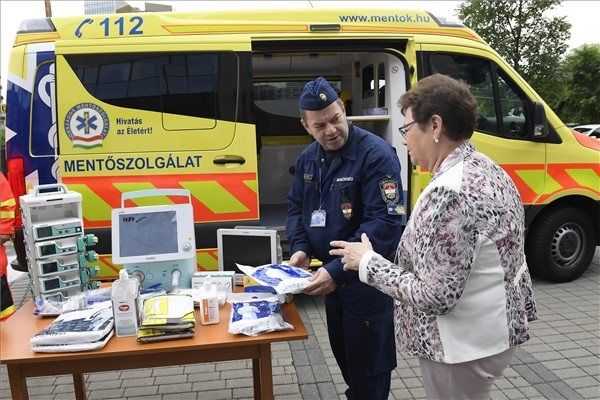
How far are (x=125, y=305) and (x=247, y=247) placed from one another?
0.76 meters

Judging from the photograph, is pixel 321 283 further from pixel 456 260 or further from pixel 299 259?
pixel 456 260

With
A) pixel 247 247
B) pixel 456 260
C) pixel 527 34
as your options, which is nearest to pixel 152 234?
pixel 247 247

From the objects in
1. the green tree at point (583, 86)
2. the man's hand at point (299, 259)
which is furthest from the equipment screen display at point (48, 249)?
the green tree at point (583, 86)

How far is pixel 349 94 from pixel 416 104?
4.96m

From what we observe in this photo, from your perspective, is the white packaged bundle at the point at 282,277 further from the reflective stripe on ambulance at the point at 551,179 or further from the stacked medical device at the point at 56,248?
the reflective stripe on ambulance at the point at 551,179

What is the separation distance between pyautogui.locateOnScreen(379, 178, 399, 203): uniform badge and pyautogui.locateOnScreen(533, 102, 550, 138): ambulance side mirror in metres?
3.29

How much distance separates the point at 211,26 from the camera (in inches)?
172

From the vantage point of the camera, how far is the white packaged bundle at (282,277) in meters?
2.05

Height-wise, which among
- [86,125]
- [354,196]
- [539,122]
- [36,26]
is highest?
[36,26]

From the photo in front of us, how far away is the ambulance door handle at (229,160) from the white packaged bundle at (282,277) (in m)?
2.18

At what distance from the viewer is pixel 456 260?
4.92ft

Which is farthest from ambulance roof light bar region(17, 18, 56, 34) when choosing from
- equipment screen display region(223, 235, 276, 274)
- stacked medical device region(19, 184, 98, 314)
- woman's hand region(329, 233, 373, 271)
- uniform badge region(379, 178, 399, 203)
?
woman's hand region(329, 233, 373, 271)

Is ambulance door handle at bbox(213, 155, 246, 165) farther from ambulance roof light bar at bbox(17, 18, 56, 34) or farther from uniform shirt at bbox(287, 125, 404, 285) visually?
uniform shirt at bbox(287, 125, 404, 285)

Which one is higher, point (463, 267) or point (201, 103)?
point (201, 103)
